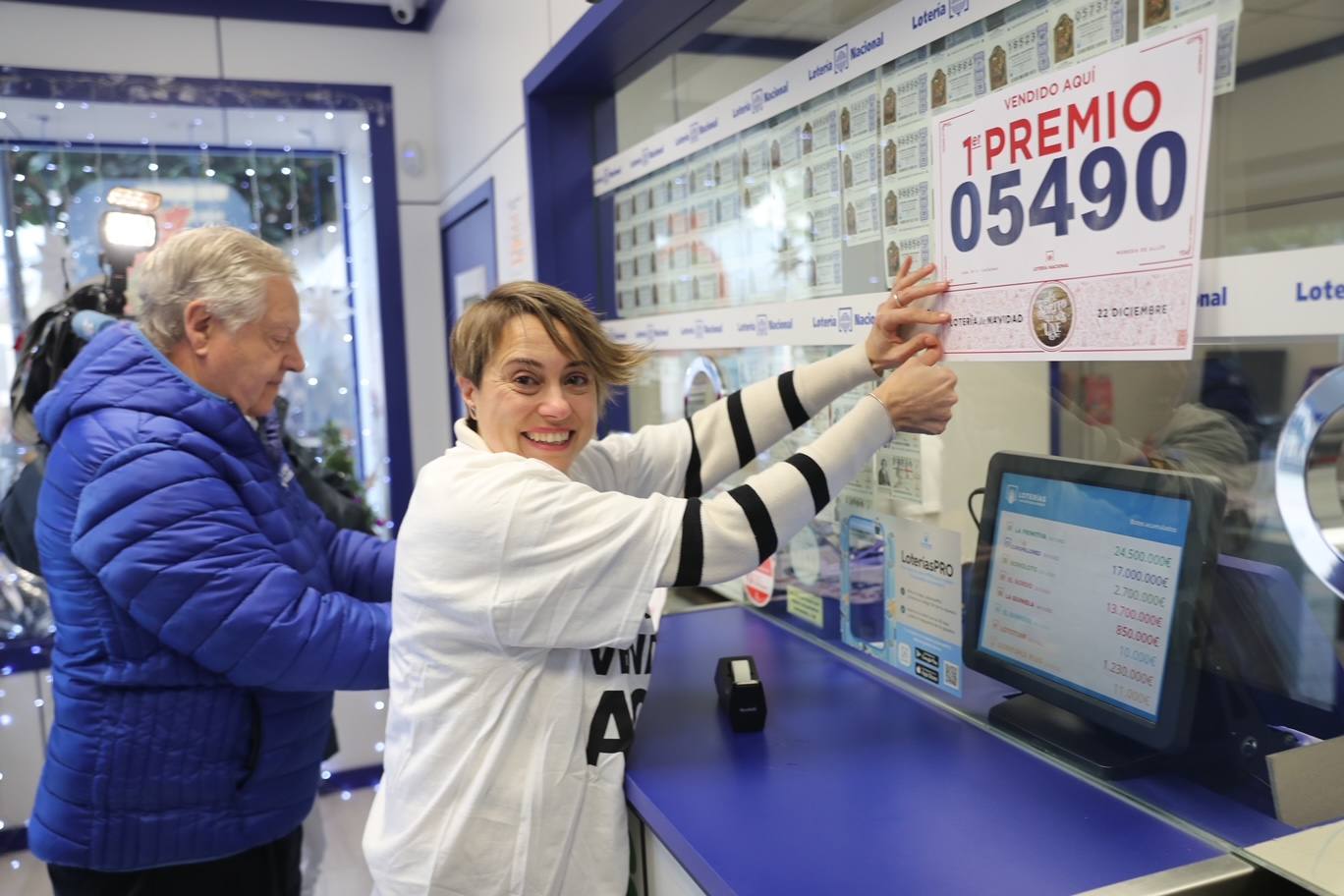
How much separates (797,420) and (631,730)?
22.7 inches

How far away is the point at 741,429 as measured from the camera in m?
1.67

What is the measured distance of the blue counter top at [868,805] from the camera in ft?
3.31

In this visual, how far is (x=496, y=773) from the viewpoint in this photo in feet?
4.21

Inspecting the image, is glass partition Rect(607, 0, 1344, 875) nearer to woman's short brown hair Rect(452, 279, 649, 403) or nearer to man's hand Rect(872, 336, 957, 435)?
man's hand Rect(872, 336, 957, 435)

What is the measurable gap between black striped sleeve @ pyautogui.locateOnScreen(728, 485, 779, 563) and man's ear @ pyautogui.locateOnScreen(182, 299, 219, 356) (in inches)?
40.0

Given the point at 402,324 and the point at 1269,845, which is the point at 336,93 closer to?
the point at 402,324

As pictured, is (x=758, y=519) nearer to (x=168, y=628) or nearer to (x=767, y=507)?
(x=767, y=507)

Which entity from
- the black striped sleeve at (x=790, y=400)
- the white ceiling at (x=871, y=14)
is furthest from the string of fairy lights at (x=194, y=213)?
the black striped sleeve at (x=790, y=400)

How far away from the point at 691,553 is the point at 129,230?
8.69ft

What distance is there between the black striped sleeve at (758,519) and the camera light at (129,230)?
2497 millimetres

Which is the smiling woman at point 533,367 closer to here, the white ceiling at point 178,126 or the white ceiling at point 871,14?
the white ceiling at point 871,14

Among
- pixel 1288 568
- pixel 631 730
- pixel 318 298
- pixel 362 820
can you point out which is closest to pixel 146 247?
pixel 318 298

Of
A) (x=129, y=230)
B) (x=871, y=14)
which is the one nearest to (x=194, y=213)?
(x=129, y=230)

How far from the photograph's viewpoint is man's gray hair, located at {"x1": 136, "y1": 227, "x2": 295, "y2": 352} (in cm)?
171
